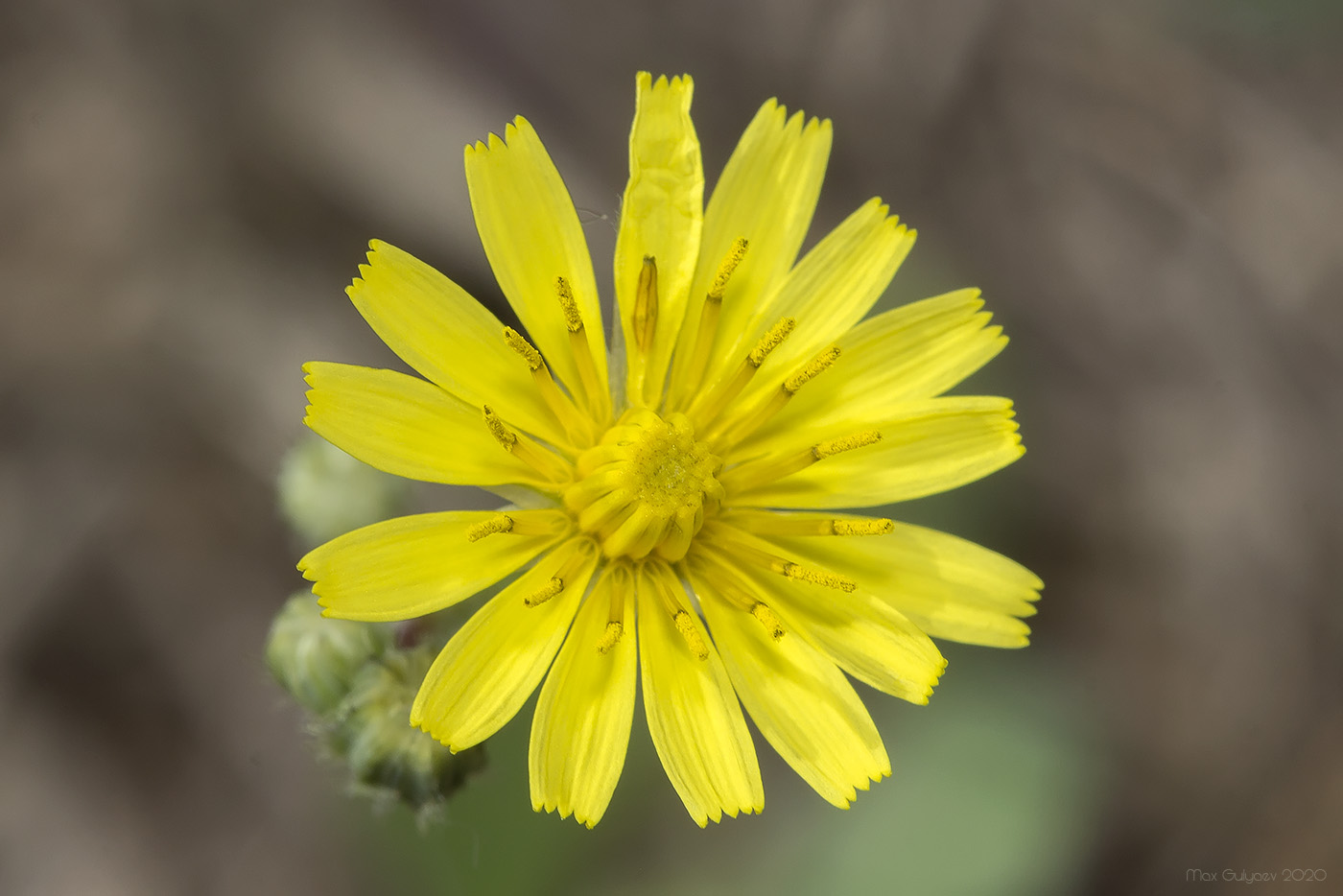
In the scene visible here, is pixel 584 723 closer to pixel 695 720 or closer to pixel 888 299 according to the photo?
pixel 695 720

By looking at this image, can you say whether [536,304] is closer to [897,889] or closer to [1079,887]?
[897,889]

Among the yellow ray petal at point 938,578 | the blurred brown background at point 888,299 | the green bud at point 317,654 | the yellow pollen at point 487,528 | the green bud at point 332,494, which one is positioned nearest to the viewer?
the yellow pollen at point 487,528

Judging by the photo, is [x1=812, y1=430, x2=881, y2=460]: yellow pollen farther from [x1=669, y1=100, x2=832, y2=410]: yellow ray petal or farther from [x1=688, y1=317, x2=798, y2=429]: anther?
[x1=669, y1=100, x2=832, y2=410]: yellow ray petal

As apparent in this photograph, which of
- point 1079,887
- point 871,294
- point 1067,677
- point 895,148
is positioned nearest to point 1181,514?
point 1067,677

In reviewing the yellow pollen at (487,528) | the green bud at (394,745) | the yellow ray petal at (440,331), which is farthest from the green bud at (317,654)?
the yellow ray petal at (440,331)

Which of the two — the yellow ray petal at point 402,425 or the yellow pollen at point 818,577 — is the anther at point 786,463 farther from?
the yellow ray petal at point 402,425

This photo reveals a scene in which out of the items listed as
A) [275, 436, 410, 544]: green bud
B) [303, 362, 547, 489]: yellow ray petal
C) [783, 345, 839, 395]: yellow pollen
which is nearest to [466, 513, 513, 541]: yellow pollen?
[303, 362, 547, 489]: yellow ray petal

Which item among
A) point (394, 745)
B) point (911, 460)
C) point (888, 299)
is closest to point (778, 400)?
point (911, 460)
